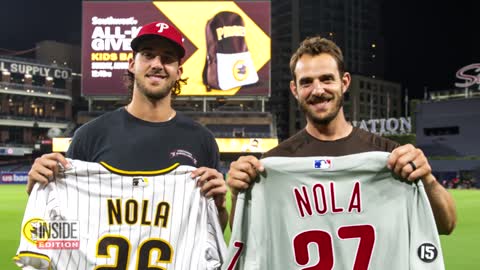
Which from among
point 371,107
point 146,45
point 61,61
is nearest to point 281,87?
point 371,107

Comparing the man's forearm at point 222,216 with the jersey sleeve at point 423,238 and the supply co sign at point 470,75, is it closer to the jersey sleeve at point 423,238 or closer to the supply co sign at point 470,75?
the jersey sleeve at point 423,238

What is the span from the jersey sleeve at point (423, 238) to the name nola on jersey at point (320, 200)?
0.35 m

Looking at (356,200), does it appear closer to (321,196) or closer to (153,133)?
(321,196)

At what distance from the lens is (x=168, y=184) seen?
10.6 ft

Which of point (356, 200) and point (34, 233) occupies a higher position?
point (356, 200)

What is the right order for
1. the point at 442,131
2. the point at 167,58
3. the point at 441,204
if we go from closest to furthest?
the point at 441,204 → the point at 167,58 → the point at 442,131

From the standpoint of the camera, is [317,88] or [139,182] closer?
[317,88]

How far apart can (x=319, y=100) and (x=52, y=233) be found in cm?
187

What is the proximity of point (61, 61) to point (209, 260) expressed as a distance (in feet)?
249

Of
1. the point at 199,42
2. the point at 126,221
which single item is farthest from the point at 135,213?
the point at 199,42

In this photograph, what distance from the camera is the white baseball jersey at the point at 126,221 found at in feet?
10.3

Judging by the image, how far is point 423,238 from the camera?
114 inches

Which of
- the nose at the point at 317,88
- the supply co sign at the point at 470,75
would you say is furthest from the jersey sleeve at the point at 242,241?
the supply co sign at the point at 470,75

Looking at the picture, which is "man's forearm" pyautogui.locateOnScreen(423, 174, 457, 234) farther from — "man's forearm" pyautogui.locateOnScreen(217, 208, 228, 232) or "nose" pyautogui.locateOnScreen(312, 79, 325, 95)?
"man's forearm" pyautogui.locateOnScreen(217, 208, 228, 232)
